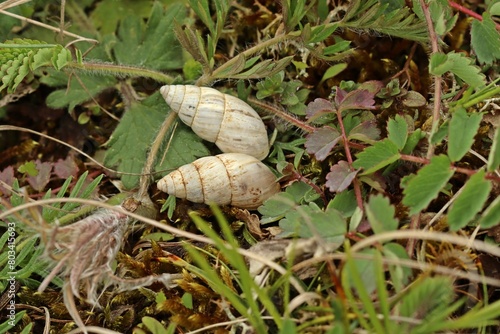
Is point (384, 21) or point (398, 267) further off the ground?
point (384, 21)

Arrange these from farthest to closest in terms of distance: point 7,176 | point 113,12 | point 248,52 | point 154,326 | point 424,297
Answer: point 113,12, point 7,176, point 248,52, point 154,326, point 424,297

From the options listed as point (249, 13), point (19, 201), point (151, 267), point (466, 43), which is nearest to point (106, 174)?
point (19, 201)

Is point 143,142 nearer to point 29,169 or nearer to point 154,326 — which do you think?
point 29,169

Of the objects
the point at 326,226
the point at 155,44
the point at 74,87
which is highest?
the point at 155,44

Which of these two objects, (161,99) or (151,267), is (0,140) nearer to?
(161,99)

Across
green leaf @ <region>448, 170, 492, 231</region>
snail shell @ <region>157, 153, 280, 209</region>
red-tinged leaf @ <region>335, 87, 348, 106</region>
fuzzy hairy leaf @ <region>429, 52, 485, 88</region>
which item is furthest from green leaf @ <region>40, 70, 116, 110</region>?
green leaf @ <region>448, 170, 492, 231</region>

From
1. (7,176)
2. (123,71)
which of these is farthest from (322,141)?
(7,176)

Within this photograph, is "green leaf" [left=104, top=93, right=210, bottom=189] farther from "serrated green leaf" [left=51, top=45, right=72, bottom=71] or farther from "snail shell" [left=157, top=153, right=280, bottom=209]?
"serrated green leaf" [left=51, top=45, right=72, bottom=71]
